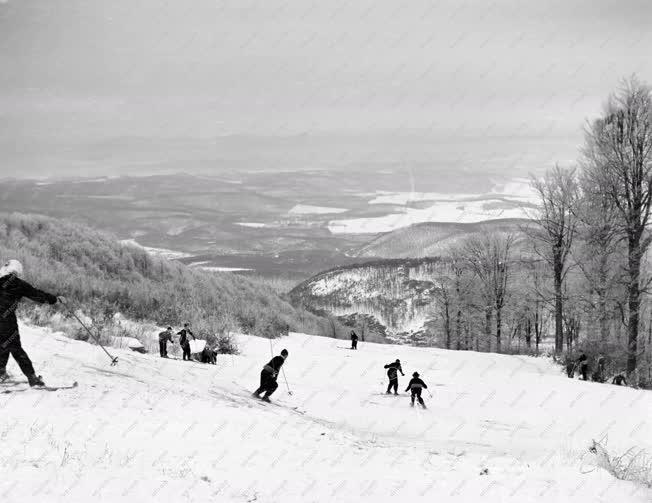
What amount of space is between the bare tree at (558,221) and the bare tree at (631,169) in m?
7.14

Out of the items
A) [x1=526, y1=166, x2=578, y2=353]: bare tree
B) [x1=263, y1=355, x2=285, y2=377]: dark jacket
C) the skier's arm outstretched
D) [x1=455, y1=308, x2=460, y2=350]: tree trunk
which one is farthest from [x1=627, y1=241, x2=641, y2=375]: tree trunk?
[x1=455, y1=308, x2=460, y2=350]: tree trunk

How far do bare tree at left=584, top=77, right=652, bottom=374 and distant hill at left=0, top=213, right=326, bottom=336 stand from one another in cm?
1657

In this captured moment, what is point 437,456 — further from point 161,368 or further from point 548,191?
point 548,191

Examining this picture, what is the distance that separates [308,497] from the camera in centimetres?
628

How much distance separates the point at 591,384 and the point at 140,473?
55.6 ft

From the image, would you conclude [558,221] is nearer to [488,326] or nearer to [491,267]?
[491,267]

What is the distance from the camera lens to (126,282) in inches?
1090

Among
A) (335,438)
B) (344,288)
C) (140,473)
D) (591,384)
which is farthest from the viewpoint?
(344,288)

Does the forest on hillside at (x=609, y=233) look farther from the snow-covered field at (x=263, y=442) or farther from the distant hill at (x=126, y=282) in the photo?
the distant hill at (x=126, y=282)

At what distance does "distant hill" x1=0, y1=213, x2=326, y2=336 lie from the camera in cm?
2170

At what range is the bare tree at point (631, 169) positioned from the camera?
62.4 feet

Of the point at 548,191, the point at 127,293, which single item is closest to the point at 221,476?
the point at 127,293

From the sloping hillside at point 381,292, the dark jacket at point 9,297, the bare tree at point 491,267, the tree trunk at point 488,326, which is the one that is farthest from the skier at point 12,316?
the sloping hillside at point 381,292

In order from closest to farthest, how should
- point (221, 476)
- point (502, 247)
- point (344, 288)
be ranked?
1. point (221, 476)
2. point (502, 247)
3. point (344, 288)
